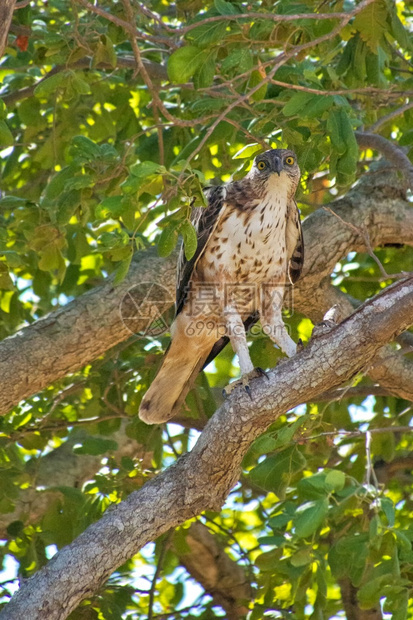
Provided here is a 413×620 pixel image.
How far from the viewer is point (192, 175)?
358cm

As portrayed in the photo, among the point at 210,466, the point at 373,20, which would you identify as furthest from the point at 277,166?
the point at 210,466

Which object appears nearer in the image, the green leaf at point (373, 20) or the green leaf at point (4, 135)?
the green leaf at point (4, 135)

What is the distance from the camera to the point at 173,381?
5.11 metres

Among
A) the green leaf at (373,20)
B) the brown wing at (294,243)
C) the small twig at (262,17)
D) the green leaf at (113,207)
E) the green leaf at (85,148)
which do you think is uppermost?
the green leaf at (373,20)

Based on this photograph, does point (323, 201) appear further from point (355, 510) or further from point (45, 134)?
point (355, 510)

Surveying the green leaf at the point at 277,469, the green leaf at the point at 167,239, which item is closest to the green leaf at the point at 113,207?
the green leaf at the point at 167,239

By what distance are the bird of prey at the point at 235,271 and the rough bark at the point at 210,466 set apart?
86 cm

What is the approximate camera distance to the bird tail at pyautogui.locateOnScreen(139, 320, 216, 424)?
506 cm

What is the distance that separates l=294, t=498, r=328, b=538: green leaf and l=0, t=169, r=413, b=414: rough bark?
4.68ft

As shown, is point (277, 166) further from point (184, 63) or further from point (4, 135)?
point (4, 135)

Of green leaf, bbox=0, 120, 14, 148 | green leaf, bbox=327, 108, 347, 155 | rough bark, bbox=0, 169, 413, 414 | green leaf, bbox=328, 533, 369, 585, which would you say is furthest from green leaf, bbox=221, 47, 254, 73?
green leaf, bbox=328, 533, 369, 585

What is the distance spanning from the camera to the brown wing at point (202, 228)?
4.95 meters

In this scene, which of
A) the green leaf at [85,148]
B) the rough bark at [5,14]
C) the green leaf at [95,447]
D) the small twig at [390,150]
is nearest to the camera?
the rough bark at [5,14]

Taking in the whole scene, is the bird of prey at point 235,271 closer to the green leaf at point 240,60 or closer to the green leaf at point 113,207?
the green leaf at point 240,60
